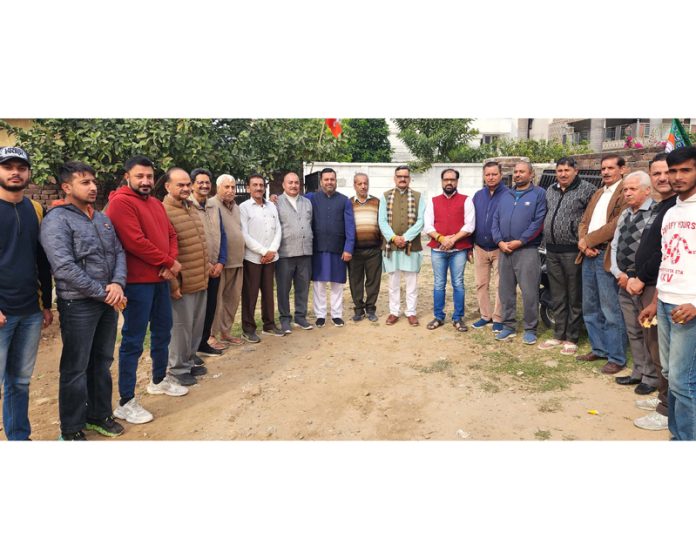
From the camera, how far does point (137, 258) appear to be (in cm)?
411

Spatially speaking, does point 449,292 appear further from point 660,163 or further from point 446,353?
point 660,163

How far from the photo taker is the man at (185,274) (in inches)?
184

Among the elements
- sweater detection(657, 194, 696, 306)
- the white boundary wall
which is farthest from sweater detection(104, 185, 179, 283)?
the white boundary wall

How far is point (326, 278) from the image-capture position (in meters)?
6.72

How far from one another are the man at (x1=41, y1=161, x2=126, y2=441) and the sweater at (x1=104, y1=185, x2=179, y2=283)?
18cm

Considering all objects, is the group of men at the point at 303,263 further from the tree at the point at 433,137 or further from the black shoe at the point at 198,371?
the tree at the point at 433,137

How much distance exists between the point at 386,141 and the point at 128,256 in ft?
64.5

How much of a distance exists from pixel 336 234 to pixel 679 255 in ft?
13.7

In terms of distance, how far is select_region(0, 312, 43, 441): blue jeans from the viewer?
336 centimetres

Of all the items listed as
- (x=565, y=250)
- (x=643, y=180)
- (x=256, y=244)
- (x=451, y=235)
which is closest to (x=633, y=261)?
(x=643, y=180)

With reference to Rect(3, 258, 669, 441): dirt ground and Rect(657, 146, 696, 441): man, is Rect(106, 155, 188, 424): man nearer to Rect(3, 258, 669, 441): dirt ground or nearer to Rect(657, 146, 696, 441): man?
Rect(3, 258, 669, 441): dirt ground

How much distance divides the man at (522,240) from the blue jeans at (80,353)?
14.3 ft

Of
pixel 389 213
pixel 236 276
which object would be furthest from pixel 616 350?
pixel 236 276

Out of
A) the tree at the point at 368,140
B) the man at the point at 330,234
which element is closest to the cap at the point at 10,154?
the man at the point at 330,234
